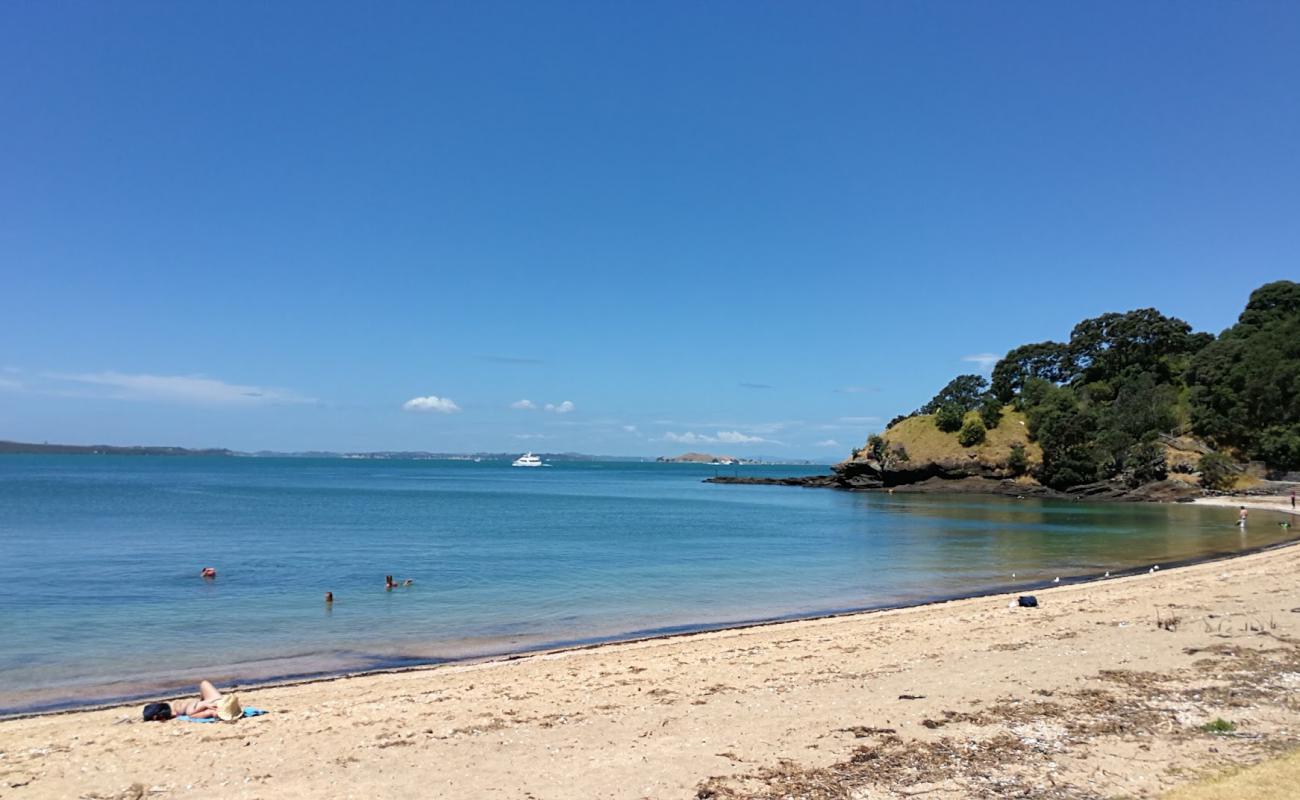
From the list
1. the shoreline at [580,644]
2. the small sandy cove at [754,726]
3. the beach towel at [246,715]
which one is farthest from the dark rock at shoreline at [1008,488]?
the beach towel at [246,715]

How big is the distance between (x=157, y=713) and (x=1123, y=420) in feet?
323

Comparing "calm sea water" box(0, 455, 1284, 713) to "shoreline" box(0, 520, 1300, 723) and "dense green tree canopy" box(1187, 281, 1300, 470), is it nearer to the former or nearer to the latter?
"shoreline" box(0, 520, 1300, 723)

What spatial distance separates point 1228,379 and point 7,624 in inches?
4038

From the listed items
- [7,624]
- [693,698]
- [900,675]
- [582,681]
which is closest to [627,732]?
[693,698]

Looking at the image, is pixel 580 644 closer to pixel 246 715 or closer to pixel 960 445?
pixel 246 715

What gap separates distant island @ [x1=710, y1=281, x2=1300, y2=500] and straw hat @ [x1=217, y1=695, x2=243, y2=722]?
86.6 m

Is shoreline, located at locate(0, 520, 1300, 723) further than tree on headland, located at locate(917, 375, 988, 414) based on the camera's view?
No

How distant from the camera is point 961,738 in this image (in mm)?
8805

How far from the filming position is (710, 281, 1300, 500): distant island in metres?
77.9

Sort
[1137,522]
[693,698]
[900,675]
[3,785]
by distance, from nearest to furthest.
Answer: [3,785] < [693,698] < [900,675] < [1137,522]

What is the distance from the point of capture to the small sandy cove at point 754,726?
7.87m

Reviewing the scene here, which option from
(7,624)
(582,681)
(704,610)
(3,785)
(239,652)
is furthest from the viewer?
(704,610)

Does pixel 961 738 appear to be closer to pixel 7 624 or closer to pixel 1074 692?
pixel 1074 692

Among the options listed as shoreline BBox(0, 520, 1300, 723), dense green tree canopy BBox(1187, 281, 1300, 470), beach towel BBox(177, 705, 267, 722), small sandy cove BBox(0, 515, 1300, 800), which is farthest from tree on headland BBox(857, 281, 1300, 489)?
beach towel BBox(177, 705, 267, 722)
